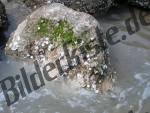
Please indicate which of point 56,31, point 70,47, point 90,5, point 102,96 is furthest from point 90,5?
point 102,96

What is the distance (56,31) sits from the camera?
603 cm

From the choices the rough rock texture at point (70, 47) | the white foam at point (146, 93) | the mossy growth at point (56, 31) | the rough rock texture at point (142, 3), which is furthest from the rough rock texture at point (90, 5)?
the white foam at point (146, 93)

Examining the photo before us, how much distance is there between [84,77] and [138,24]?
77.5 inches

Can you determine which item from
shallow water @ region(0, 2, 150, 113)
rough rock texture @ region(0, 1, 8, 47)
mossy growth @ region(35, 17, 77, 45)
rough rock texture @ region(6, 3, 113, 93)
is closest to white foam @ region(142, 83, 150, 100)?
shallow water @ region(0, 2, 150, 113)

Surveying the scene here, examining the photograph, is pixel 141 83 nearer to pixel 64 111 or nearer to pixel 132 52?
pixel 132 52

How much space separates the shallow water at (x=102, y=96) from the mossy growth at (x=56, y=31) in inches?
25.7

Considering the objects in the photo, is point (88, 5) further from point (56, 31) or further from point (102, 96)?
point (102, 96)

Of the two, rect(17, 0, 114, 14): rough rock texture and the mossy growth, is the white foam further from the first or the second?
rect(17, 0, 114, 14): rough rock texture

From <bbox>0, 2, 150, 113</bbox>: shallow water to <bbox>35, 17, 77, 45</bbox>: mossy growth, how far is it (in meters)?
0.65

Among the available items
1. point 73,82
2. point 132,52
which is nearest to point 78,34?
point 73,82

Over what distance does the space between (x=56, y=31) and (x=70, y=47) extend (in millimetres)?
402

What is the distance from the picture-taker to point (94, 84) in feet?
Result: 18.9

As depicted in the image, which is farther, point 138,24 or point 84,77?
point 138,24

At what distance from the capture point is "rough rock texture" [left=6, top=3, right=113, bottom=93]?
5801mm
